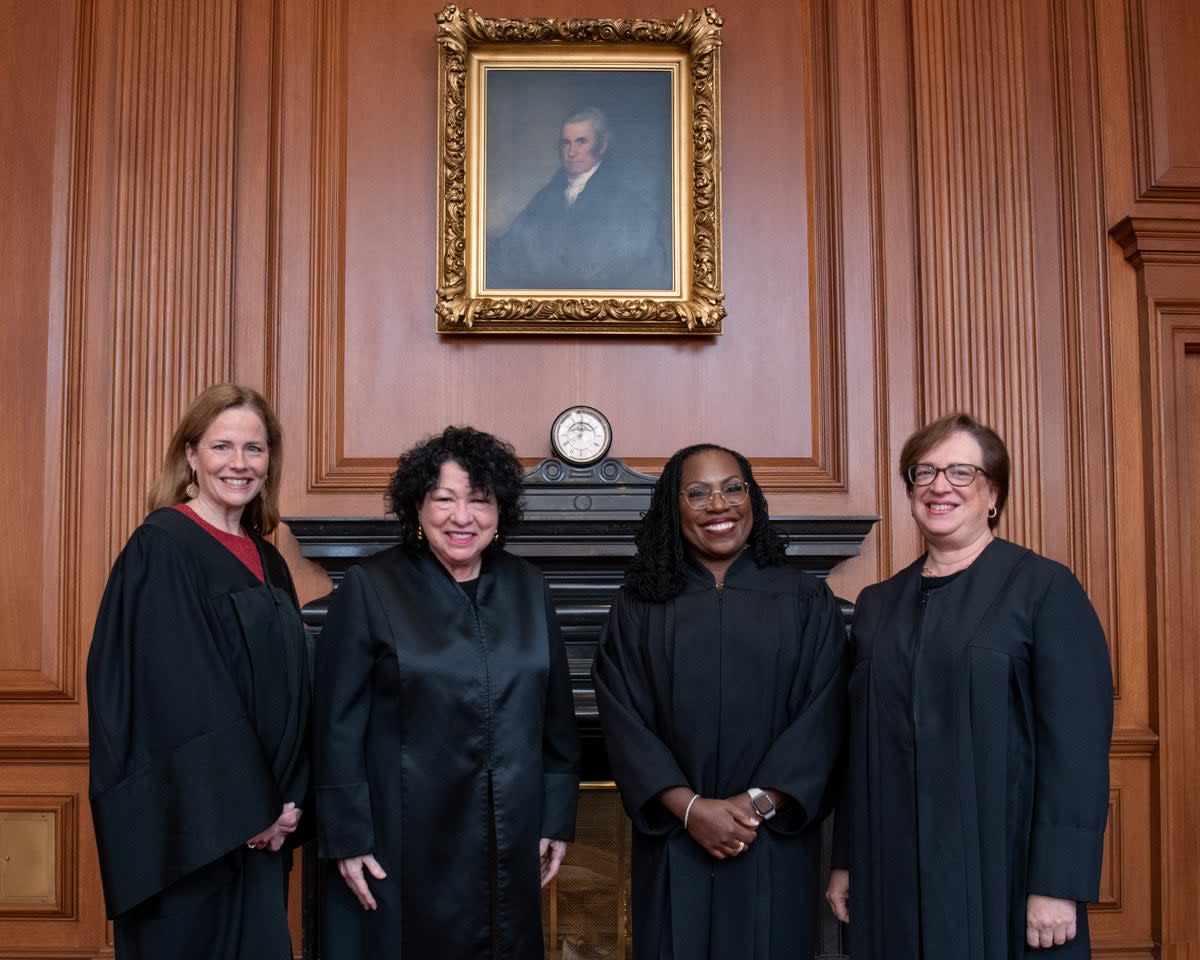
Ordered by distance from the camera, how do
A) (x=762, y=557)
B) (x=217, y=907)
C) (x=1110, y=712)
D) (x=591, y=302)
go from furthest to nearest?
(x=591, y=302)
(x=762, y=557)
(x=217, y=907)
(x=1110, y=712)

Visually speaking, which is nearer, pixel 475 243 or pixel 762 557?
pixel 762 557

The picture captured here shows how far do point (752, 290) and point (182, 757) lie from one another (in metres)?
2.63

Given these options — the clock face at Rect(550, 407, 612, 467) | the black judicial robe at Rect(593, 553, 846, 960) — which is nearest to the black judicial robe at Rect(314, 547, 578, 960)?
the black judicial robe at Rect(593, 553, 846, 960)

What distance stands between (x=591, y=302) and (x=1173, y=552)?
2312 millimetres

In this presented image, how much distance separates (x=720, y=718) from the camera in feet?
9.19

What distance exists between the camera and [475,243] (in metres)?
4.21

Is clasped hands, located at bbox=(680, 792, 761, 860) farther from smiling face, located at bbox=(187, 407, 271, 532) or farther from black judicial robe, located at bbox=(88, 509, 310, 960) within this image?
smiling face, located at bbox=(187, 407, 271, 532)

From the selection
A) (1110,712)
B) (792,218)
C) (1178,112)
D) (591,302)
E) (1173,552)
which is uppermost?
(1178,112)

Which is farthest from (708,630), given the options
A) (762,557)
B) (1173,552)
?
(1173,552)

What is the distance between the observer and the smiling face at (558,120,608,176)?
4277 mm

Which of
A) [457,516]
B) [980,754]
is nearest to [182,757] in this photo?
[457,516]

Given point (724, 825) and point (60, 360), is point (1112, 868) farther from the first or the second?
point (60, 360)

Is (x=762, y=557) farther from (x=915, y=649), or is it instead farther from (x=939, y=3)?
(x=939, y=3)

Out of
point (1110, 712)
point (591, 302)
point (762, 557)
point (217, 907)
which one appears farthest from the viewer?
point (591, 302)
